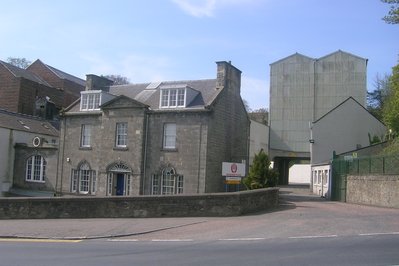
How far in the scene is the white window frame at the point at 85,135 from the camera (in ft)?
121

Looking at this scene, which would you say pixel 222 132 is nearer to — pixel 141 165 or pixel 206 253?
pixel 141 165

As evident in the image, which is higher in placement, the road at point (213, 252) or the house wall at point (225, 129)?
the house wall at point (225, 129)

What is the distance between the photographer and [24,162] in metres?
40.9

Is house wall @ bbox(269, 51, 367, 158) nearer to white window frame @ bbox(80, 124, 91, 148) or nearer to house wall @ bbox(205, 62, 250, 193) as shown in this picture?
house wall @ bbox(205, 62, 250, 193)

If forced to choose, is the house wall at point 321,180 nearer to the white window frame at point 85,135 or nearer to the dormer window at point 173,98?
the dormer window at point 173,98

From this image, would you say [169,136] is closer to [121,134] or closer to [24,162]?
[121,134]

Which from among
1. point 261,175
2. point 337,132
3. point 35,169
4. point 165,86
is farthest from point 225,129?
point 35,169

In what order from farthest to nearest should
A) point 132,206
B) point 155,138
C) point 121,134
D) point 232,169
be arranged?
point 121,134 < point 155,138 < point 232,169 < point 132,206

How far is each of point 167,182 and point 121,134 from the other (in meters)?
5.27

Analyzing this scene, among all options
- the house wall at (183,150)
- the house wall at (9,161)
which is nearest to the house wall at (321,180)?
the house wall at (183,150)

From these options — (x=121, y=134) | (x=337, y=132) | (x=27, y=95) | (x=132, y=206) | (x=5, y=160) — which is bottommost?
(x=132, y=206)

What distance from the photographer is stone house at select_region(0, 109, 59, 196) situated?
38.8 metres

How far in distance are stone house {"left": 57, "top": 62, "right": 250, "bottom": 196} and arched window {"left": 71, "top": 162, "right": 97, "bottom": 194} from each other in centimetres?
8

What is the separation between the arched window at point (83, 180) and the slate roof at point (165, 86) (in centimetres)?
678
